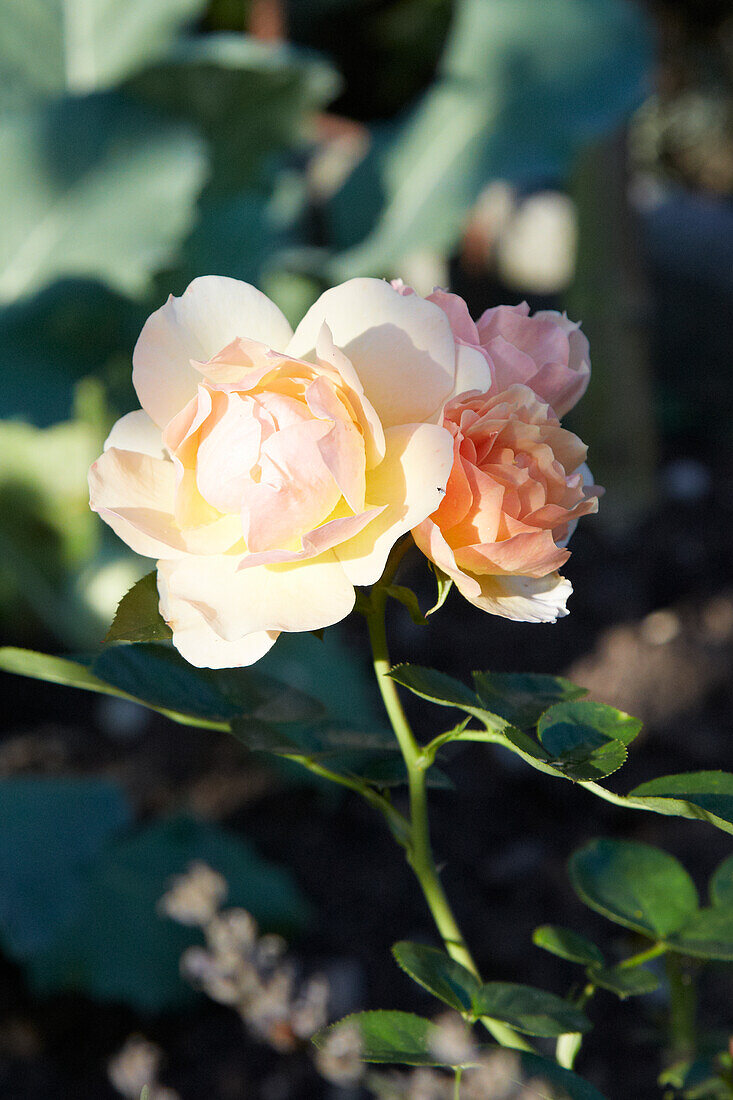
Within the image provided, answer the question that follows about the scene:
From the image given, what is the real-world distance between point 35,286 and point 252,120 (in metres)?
0.51

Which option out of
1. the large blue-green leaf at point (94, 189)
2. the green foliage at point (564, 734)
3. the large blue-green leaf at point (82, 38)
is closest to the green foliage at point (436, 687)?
the green foliage at point (564, 734)

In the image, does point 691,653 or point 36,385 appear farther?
point 691,653

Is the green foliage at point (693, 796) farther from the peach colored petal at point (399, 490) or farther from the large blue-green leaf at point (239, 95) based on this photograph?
the large blue-green leaf at point (239, 95)

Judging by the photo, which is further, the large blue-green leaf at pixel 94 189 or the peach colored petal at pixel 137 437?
the large blue-green leaf at pixel 94 189

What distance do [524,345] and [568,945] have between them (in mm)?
257

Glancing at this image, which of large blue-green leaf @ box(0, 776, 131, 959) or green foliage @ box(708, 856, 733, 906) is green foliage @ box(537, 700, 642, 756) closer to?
green foliage @ box(708, 856, 733, 906)

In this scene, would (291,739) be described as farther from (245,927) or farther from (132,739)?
(132,739)

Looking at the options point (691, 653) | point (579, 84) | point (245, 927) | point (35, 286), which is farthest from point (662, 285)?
point (245, 927)

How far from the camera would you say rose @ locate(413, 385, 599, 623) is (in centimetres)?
31

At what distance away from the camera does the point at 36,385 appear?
1.36 m

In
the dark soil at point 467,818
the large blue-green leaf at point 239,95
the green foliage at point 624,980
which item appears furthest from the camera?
the large blue-green leaf at point 239,95

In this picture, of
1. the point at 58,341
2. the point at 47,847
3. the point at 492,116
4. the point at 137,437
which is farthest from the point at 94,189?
the point at 137,437

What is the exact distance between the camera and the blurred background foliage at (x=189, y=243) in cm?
117

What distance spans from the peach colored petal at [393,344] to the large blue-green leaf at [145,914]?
0.93 meters
